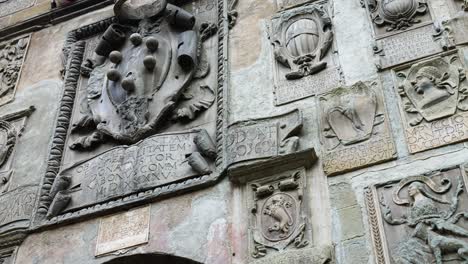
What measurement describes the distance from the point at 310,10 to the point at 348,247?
8.77 feet

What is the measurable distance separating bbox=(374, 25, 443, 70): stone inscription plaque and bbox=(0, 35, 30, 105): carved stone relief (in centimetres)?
411

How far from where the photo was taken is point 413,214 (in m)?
5.10

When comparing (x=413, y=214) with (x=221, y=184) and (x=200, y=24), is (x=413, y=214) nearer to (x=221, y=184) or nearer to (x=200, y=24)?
(x=221, y=184)

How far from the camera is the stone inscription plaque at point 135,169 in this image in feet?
20.7

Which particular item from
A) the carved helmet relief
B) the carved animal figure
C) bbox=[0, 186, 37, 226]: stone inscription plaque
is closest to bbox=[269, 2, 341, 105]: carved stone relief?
the carved helmet relief

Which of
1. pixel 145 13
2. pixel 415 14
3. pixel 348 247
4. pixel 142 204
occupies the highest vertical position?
pixel 145 13

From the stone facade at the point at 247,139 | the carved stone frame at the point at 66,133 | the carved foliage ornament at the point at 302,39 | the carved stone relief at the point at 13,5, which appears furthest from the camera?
the carved stone relief at the point at 13,5

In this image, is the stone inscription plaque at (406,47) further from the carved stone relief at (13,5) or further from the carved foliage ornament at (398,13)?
the carved stone relief at (13,5)

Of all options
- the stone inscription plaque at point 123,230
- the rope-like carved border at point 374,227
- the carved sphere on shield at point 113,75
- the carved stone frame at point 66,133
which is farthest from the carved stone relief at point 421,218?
the carved sphere on shield at point 113,75

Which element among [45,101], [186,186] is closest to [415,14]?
[186,186]

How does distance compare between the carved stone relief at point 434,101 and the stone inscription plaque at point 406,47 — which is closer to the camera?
the carved stone relief at point 434,101

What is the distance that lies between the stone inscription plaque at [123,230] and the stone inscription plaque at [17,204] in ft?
2.85

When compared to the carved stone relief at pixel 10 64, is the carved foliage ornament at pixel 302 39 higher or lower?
lower

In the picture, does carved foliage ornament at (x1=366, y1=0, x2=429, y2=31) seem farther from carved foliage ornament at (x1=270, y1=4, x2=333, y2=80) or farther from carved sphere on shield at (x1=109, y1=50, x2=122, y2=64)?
carved sphere on shield at (x1=109, y1=50, x2=122, y2=64)
